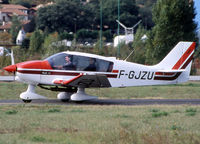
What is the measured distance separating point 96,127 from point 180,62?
327 inches

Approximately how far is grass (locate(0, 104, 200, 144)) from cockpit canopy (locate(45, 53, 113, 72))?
269 cm

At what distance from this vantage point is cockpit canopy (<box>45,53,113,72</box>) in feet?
54.6

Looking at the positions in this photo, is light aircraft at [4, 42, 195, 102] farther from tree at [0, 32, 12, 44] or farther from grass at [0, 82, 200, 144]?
tree at [0, 32, 12, 44]

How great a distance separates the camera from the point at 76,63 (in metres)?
16.7

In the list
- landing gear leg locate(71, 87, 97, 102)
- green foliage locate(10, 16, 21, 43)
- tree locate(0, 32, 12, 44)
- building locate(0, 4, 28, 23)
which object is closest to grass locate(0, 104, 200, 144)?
landing gear leg locate(71, 87, 97, 102)

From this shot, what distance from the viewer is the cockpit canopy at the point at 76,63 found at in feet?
54.6

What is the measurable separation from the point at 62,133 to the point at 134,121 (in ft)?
8.42

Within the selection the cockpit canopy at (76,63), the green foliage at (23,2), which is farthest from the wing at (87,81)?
the green foliage at (23,2)

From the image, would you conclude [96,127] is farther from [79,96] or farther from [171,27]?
[171,27]

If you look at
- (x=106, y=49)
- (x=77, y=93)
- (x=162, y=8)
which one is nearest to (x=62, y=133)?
(x=77, y=93)

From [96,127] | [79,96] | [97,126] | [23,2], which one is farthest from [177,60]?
[23,2]

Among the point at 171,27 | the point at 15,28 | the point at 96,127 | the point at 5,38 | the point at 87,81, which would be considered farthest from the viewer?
the point at 15,28

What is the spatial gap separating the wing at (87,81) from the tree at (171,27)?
60.2ft

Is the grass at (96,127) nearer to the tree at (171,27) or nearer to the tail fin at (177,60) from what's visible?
the tail fin at (177,60)
